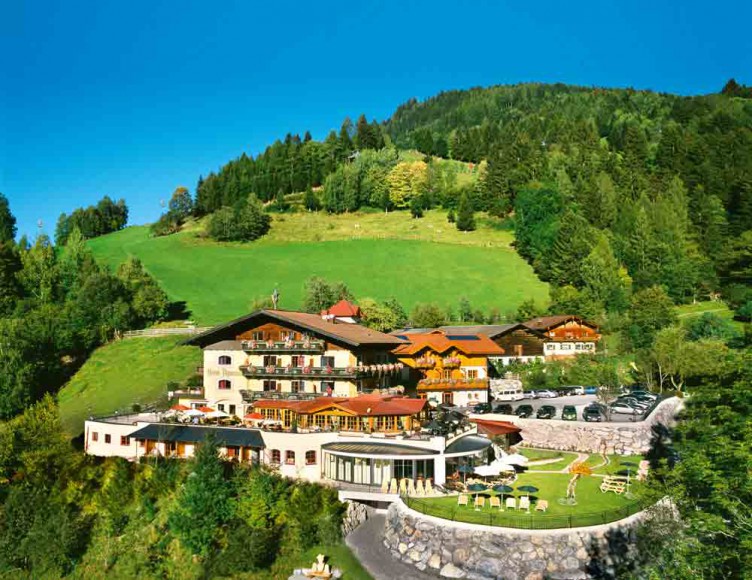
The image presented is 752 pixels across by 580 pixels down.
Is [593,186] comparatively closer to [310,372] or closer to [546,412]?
[546,412]

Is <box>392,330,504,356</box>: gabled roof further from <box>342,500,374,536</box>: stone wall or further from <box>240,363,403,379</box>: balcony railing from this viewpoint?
<box>342,500,374,536</box>: stone wall

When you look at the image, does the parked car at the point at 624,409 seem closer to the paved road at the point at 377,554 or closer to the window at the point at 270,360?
the paved road at the point at 377,554

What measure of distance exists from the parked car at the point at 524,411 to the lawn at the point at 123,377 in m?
30.4

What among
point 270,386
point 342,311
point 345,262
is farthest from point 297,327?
point 345,262

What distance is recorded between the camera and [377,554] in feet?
113

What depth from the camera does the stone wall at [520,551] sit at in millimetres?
31359

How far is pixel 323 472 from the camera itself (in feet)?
135

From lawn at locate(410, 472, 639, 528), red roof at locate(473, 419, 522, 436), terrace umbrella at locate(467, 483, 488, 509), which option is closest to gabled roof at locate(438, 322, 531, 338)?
red roof at locate(473, 419, 522, 436)

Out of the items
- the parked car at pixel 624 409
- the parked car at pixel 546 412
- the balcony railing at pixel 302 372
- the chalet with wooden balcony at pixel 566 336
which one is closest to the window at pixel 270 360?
the balcony railing at pixel 302 372

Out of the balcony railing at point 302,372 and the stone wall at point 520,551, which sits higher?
the balcony railing at point 302,372

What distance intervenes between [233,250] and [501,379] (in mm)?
66794

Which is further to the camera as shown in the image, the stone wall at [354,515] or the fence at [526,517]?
the stone wall at [354,515]

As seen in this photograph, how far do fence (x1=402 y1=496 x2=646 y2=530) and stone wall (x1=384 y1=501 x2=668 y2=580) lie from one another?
274mm

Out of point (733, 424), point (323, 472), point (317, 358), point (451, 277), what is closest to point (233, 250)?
point (451, 277)
